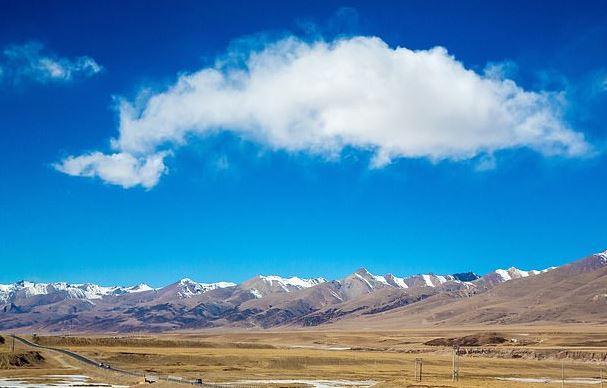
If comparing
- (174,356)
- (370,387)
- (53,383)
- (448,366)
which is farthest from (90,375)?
(448,366)

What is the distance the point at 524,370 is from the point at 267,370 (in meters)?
58.7

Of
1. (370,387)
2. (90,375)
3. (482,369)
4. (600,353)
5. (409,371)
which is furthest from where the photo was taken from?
(600,353)

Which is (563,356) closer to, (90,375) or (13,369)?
(90,375)

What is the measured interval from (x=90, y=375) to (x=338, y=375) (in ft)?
151

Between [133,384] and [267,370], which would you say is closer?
[133,384]

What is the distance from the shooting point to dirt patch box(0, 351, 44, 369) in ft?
419

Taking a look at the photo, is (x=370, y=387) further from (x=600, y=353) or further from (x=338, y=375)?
(x=600, y=353)

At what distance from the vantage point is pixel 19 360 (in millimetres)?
132875

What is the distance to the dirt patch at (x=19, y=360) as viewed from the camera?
12786 centimetres

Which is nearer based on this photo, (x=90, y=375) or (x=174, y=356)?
(x=90, y=375)

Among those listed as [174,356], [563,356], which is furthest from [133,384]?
[563,356]

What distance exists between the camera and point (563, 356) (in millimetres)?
173500

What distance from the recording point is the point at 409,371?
13538 centimetres

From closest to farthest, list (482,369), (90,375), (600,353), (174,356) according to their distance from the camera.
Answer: (90,375), (482,369), (174,356), (600,353)
